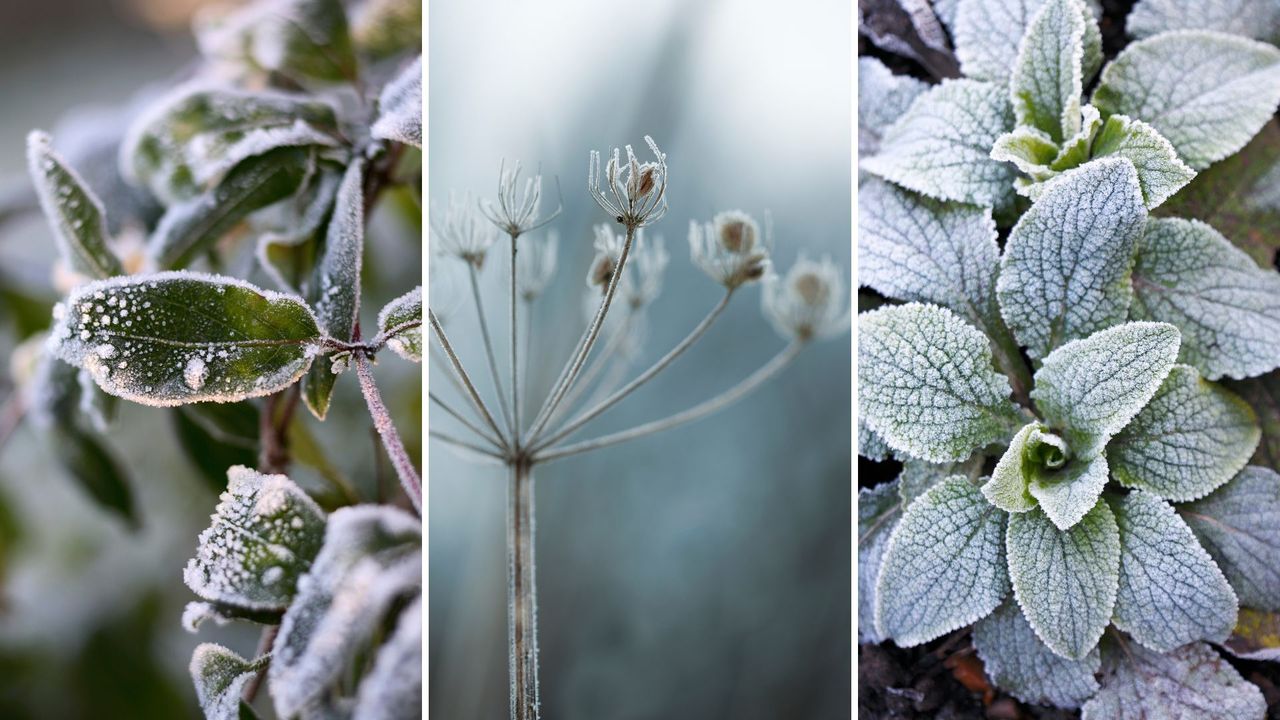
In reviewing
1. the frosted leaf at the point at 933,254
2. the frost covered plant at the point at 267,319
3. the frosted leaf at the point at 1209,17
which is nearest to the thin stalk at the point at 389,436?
the frost covered plant at the point at 267,319

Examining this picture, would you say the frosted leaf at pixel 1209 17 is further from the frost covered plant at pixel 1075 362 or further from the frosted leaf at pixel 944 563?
the frosted leaf at pixel 944 563

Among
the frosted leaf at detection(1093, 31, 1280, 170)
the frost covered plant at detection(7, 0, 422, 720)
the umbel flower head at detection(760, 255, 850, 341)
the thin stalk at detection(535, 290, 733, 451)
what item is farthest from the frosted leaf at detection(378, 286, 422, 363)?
the frosted leaf at detection(1093, 31, 1280, 170)

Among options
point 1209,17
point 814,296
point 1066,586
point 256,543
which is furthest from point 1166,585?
point 256,543

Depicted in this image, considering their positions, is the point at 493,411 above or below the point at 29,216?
below

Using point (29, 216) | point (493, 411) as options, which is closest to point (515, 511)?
point (493, 411)

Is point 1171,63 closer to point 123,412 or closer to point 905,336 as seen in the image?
point 905,336

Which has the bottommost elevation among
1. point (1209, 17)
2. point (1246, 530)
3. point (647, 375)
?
point (1246, 530)

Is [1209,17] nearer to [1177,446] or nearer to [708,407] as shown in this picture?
[1177,446]
